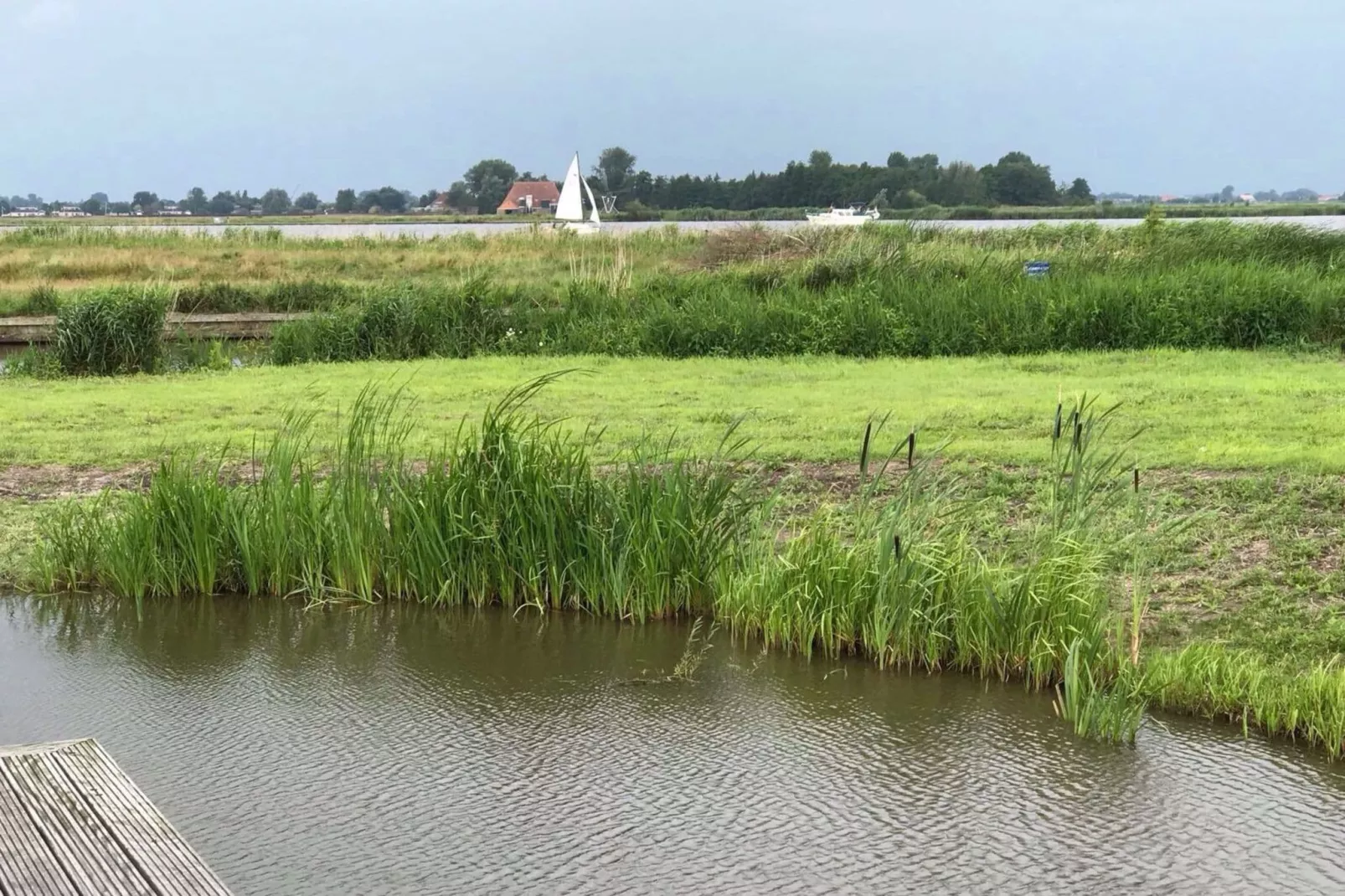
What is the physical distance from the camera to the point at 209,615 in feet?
21.6

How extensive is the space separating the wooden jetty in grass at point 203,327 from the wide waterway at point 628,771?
45.6 ft

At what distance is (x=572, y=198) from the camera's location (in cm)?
6656

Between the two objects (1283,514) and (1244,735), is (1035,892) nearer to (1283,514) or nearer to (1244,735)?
(1244,735)

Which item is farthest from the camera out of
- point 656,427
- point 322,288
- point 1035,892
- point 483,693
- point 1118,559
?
point 322,288

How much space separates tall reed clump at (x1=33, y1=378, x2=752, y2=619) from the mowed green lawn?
5.74 feet

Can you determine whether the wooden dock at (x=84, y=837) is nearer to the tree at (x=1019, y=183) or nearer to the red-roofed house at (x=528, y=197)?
the tree at (x=1019, y=183)

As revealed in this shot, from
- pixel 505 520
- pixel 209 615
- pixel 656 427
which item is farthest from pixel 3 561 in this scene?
pixel 656 427

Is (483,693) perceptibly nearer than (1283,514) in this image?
Yes

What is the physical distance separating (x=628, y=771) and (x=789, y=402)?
697cm

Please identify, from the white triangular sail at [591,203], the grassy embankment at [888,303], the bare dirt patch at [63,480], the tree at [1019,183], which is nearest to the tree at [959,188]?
the tree at [1019,183]

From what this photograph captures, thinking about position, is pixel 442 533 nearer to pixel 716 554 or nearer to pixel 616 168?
pixel 716 554

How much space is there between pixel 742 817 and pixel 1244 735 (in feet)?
6.71

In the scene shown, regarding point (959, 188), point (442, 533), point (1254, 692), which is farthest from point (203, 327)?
point (959, 188)

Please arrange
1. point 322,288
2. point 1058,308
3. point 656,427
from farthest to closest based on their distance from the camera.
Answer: point 322,288 → point 1058,308 → point 656,427
